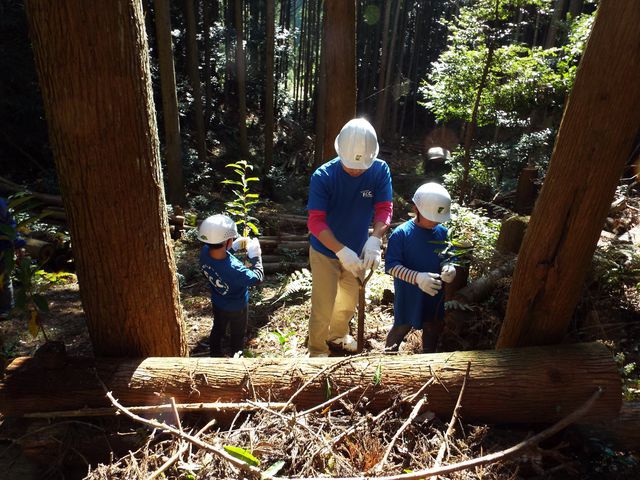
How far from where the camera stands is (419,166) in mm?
19688

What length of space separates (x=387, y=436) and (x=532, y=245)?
1.39 meters

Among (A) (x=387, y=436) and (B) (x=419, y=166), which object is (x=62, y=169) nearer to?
(A) (x=387, y=436)

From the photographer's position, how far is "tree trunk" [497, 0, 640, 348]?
2100 mm

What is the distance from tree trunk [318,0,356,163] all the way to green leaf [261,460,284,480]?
4564mm

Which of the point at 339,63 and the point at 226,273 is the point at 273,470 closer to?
the point at 226,273

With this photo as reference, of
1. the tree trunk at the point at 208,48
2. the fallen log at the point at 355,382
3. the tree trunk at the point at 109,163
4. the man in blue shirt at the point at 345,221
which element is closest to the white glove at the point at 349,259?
the man in blue shirt at the point at 345,221

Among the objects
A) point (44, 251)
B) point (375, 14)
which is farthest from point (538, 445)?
point (375, 14)

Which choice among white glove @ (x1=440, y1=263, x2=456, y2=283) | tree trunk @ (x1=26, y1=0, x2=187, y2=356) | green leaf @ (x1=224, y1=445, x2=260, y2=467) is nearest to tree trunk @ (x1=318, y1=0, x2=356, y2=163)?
white glove @ (x1=440, y1=263, x2=456, y2=283)

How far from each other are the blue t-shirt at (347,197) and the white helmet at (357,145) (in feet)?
0.52

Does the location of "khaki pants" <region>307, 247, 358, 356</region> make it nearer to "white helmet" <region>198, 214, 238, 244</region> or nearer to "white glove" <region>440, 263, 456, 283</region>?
"white helmet" <region>198, 214, 238, 244</region>

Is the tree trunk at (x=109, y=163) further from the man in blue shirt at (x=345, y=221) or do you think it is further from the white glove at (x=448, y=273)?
the white glove at (x=448, y=273)

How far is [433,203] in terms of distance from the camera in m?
3.39

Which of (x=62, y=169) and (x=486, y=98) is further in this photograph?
(x=486, y=98)

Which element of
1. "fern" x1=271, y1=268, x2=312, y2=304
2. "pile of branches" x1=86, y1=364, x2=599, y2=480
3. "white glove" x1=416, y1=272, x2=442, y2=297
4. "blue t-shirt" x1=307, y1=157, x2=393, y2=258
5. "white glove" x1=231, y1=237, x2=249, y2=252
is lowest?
"fern" x1=271, y1=268, x2=312, y2=304
